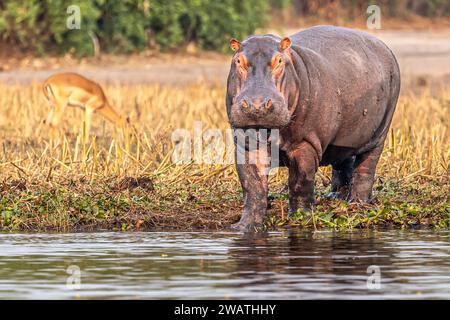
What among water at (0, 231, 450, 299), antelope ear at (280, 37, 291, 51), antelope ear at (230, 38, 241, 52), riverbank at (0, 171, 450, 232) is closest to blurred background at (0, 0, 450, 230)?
riverbank at (0, 171, 450, 232)

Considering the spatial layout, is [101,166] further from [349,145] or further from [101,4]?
[101,4]

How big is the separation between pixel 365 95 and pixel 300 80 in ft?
3.68

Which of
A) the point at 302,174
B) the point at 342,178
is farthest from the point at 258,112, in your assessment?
the point at 342,178

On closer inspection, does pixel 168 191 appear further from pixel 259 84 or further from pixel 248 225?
pixel 259 84

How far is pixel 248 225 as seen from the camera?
1141 centimetres

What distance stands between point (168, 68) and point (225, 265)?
20084mm

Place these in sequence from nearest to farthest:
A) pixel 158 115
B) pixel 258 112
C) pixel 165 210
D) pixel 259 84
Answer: pixel 258 112 < pixel 259 84 < pixel 165 210 < pixel 158 115

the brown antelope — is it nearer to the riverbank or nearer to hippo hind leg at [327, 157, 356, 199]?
hippo hind leg at [327, 157, 356, 199]

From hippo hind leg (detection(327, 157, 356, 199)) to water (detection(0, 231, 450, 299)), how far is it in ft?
4.87

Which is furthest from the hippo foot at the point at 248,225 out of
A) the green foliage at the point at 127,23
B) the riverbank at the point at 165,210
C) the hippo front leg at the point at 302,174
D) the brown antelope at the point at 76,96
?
the green foliage at the point at 127,23

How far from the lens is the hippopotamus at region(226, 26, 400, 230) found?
1063 centimetres

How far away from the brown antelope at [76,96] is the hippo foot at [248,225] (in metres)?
8.02
